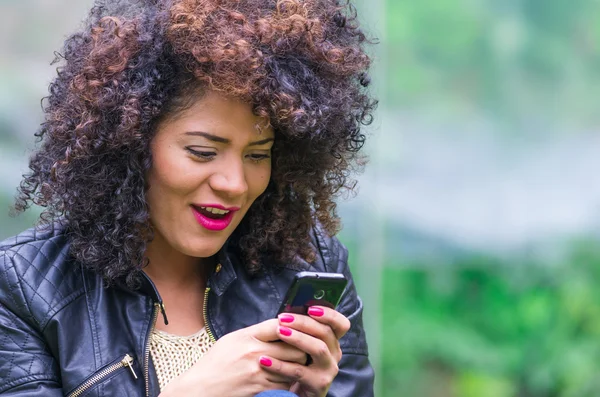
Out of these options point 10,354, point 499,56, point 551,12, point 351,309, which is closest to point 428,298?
point 499,56

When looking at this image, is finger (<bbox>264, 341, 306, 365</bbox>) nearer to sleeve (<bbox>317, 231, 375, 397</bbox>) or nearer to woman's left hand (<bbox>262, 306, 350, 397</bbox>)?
woman's left hand (<bbox>262, 306, 350, 397</bbox>)

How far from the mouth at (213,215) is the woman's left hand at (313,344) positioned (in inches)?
12.1

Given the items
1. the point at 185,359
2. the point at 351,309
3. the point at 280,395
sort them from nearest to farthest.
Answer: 1. the point at 280,395
2. the point at 185,359
3. the point at 351,309

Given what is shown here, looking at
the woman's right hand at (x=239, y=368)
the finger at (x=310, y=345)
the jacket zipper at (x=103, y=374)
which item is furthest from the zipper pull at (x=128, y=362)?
the finger at (x=310, y=345)

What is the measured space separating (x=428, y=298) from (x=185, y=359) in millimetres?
2380

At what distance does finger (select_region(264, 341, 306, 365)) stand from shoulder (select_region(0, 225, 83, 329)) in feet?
1.51

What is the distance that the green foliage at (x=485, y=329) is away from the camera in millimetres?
4480

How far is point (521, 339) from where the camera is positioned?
4500mm

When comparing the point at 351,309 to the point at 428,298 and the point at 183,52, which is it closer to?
the point at 183,52

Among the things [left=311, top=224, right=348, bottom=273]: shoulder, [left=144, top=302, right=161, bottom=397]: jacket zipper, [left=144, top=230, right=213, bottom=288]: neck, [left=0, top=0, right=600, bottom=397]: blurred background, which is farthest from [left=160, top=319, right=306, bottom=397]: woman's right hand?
[left=0, top=0, right=600, bottom=397]: blurred background

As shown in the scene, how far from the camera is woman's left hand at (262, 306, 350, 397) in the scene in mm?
2004

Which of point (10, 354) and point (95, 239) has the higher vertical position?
point (95, 239)

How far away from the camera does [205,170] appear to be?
2143 millimetres

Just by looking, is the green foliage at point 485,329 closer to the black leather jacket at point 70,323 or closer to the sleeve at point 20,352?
the black leather jacket at point 70,323
